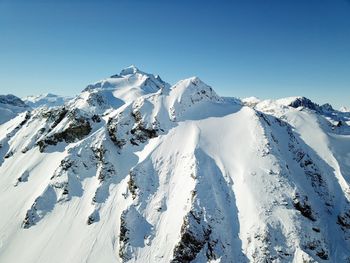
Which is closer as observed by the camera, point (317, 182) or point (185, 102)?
point (317, 182)

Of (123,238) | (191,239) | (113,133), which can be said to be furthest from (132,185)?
(113,133)

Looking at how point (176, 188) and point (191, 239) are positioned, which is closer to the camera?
point (191, 239)

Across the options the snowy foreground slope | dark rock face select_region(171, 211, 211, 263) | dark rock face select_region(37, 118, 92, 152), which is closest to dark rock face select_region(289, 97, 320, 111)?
the snowy foreground slope

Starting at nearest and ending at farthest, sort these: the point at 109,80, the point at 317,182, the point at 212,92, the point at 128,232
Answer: the point at 128,232 → the point at 317,182 → the point at 212,92 → the point at 109,80

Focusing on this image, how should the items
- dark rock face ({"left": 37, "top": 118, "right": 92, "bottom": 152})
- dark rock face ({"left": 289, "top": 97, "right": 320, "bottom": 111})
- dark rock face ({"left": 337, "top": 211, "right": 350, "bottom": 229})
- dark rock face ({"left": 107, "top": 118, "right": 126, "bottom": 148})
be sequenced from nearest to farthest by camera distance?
dark rock face ({"left": 337, "top": 211, "right": 350, "bottom": 229}) < dark rock face ({"left": 107, "top": 118, "right": 126, "bottom": 148}) < dark rock face ({"left": 37, "top": 118, "right": 92, "bottom": 152}) < dark rock face ({"left": 289, "top": 97, "right": 320, "bottom": 111})

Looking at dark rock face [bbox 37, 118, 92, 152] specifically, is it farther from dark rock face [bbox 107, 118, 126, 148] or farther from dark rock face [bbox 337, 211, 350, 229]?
dark rock face [bbox 337, 211, 350, 229]

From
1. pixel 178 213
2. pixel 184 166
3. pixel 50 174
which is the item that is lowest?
pixel 178 213

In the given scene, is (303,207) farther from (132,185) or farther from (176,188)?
(132,185)

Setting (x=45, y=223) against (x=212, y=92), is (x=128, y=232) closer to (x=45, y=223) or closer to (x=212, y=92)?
(x=45, y=223)

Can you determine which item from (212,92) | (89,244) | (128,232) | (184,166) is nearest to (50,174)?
(89,244)
